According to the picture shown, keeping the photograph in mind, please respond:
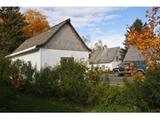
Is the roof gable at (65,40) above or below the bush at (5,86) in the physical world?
above

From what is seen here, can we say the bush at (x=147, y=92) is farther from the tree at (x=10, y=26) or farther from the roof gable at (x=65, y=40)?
the tree at (x=10, y=26)

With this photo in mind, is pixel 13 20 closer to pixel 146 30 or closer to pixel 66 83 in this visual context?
pixel 66 83

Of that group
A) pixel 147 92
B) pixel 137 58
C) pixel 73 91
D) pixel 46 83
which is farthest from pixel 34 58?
pixel 147 92

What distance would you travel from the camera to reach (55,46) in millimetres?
15602

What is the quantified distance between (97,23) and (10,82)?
Answer: 13.7 feet

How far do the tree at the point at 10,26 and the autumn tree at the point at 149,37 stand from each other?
666 centimetres

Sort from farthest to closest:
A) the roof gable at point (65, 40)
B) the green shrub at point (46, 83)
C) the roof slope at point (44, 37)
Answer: the roof gable at point (65, 40), the roof slope at point (44, 37), the green shrub at point (46, 83)

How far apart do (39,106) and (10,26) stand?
6.93 m

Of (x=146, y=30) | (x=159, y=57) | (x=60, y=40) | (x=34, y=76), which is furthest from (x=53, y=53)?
(x=159, y=57)

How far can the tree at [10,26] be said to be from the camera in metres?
15.2

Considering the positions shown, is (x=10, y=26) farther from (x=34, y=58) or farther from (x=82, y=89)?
(x=82, y=89)

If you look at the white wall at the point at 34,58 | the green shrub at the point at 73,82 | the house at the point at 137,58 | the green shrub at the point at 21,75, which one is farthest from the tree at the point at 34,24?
the house at the point at 137,58
